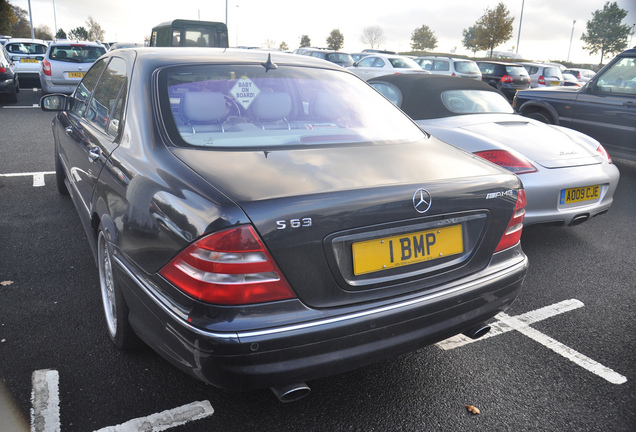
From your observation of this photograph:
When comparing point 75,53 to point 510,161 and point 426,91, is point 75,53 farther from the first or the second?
point 510,161

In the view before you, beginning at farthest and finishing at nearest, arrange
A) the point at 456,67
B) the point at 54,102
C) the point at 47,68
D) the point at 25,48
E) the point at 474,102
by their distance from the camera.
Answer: the point at 456,67 < the point at 25,48 < the point at 47,68 < the point at 474,102 < the point at 54,102

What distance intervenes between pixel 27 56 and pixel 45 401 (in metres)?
18.6

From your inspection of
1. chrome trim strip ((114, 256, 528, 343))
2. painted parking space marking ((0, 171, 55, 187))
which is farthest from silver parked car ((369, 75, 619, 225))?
painted parking space marking ((0, 171, 55, 187))

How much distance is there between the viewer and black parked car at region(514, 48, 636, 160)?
6.84 meters

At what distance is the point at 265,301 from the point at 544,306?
2.42 m

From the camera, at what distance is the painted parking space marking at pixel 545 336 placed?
8.89ft

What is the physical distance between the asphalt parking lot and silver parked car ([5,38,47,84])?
50.8 feet

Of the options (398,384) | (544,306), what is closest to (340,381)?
(398,384)

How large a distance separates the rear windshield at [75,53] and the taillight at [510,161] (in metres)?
11.9

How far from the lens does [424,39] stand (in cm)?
6656

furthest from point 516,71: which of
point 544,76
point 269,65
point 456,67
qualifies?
point 269,65

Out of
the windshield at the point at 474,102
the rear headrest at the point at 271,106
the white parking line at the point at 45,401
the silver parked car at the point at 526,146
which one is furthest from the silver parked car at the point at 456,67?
the white parking line at the point at 45,401

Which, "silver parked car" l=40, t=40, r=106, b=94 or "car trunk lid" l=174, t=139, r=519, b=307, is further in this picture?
"silver parked car" l=40, t=40, r=106, b=94

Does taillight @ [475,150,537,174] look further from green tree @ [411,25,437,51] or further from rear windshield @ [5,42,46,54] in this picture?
green tree @ [411,25,437,51]
